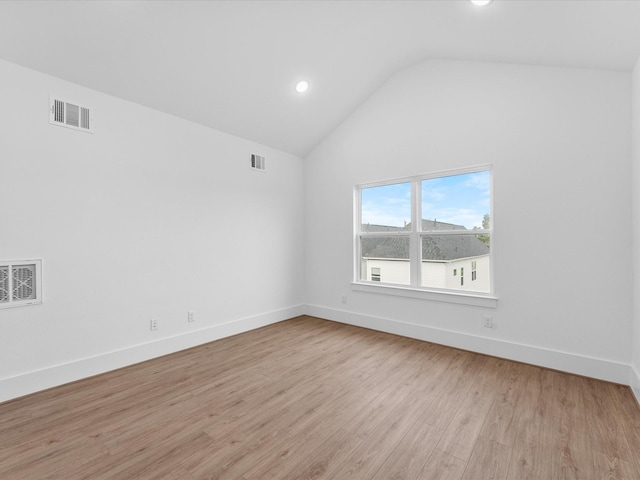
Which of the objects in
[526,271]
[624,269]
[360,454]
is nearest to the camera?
[360,454]

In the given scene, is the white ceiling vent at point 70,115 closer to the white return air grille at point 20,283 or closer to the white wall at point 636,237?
the white return air grille at point 20,283

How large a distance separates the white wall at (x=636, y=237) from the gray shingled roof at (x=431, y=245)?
1.16 meters

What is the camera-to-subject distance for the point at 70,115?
2.68m

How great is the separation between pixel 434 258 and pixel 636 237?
1.77m

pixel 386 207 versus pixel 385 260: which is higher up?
pixel 386 207

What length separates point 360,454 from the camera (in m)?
1.76

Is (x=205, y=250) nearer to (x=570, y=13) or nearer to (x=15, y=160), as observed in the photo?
(x=15, y=160)

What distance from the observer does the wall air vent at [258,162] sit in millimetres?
4277

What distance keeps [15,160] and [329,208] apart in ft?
11.4

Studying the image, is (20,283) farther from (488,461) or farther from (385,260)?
(385,260)

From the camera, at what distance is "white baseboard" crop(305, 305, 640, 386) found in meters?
2.65

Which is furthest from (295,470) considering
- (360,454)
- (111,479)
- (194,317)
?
(194,317)

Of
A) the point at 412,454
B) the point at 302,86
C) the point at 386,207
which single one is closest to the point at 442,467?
the point at 412,454

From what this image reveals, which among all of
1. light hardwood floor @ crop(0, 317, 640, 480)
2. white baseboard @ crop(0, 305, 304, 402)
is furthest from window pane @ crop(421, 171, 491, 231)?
white baseboard @ crop(0, 305, 304, 402)
